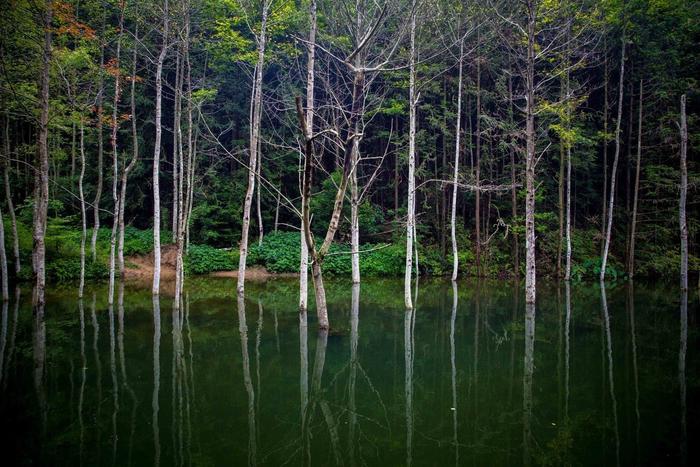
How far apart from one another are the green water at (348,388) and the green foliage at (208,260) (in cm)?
979

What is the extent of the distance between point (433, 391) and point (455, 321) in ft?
19.6

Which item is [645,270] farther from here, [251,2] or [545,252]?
[251,2]

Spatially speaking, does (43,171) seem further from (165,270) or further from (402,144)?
(402,144)

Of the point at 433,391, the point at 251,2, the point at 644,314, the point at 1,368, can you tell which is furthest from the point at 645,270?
the point at 1,368

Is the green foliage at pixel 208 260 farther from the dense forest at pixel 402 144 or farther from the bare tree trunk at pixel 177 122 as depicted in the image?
the bare tree trunk at pixel 177 122

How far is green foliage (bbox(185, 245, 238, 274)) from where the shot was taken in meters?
23.2

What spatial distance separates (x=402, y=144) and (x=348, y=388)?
66.7ft

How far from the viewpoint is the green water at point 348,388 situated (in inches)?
194

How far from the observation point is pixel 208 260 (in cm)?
2372

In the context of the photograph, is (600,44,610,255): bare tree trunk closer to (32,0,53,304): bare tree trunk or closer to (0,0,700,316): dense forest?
(0,0,700,316): dense forest

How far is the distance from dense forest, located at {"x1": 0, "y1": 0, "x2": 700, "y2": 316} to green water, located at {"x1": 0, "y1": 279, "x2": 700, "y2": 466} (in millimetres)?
5989

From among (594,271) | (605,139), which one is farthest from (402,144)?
(594,271)

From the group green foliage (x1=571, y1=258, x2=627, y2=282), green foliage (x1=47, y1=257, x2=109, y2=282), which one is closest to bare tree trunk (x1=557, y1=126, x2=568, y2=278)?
green foliage (x1=571, y1=258, x2=627, y2=282)

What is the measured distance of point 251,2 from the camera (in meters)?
17.8
